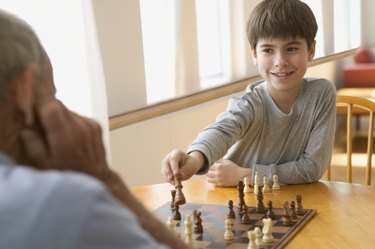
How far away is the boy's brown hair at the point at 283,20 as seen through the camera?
254 cm

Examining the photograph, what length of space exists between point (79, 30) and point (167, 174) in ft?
4.67

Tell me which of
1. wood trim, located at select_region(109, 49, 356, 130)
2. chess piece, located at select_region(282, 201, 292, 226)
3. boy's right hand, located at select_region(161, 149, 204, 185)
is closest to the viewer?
chess piece, located at select_region(282, 201, 292, 226)

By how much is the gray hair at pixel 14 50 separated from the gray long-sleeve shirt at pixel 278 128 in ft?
4.86

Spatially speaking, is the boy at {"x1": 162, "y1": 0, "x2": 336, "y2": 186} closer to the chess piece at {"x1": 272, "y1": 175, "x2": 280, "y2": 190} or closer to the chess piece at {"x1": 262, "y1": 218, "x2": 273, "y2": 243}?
the chess piece at {"x1": 272, "y1": 175, "x2": 280, "y2": 190}

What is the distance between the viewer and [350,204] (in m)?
2.11

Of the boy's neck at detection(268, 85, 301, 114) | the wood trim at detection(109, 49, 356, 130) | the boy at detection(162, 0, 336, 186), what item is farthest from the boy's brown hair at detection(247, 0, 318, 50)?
the wood trim at detection(109, 49, 356, 130)

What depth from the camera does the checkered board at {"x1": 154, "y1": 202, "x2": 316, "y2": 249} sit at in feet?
5.79

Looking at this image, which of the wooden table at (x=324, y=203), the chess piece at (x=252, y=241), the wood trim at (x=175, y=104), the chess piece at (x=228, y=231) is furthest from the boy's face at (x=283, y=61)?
the wood trim at (x=175, y=104)

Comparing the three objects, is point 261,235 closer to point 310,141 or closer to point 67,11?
point 310,141

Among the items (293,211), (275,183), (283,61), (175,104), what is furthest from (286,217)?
(175,104)

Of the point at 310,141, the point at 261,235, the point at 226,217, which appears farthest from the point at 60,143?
the point at 310,141

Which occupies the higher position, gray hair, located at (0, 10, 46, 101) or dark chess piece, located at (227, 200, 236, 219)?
gray hair, located at (0, 10, 46, 101)

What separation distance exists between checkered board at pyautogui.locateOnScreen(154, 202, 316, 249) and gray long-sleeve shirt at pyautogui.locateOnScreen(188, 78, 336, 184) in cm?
Answer: 41

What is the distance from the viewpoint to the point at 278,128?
102 inches
